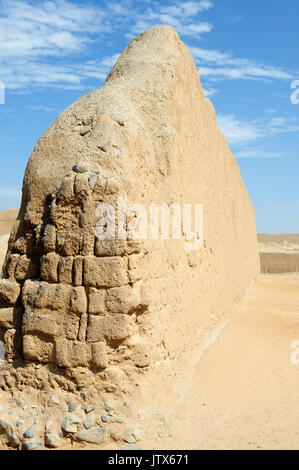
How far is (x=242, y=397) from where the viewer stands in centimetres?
459

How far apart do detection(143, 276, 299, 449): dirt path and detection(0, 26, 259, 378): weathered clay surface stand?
A: 49cm

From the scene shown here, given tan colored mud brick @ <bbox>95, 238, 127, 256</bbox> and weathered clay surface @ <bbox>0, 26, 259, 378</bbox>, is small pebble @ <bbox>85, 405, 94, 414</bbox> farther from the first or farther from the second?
tan colored mud brick @ <bbox>95, 238, 127, 256</bbox>

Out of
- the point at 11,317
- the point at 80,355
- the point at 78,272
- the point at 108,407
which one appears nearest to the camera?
the point at 108,407

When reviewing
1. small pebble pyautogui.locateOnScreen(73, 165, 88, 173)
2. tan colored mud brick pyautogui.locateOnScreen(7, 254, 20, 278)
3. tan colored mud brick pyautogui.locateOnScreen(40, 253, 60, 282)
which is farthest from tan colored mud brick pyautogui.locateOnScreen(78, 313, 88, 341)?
small pebble pyautogui.locateOnScreen(73, 165, 88, 173)

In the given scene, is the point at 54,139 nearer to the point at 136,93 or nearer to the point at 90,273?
the point at 136,93

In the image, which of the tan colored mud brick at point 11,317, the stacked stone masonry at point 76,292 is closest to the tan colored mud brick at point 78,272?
the stacked stone masonry at point 76,292

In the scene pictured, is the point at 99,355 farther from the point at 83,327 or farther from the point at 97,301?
the point at 97,301

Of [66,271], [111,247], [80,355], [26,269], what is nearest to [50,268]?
[66,271]

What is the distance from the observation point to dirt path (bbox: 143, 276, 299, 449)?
12.6ft

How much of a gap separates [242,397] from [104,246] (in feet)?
7.00

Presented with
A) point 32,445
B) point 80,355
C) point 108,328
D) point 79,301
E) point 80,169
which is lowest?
point 32,445

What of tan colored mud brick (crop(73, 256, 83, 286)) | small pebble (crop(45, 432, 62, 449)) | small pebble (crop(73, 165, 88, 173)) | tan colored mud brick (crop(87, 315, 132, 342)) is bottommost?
small pebble (crop(45, 432, 62, 449))

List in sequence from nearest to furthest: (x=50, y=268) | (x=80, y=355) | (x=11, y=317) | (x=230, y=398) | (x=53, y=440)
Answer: (x=53, y=440) < (x=80, y=355) < (x=50, y=268) < (x=11, y=317) < (x=230, y=398)

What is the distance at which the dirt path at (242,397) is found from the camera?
383 cm
